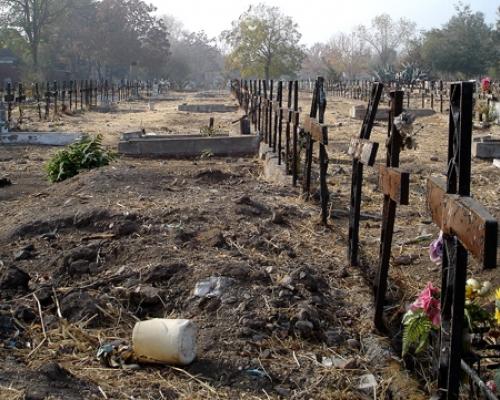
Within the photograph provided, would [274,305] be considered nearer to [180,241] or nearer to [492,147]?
[180,241]

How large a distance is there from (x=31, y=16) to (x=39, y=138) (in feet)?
Result: 167

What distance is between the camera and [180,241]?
571 cm

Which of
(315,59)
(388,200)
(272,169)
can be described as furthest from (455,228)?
Result: (315,59)

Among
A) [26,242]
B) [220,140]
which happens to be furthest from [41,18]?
[26,242]

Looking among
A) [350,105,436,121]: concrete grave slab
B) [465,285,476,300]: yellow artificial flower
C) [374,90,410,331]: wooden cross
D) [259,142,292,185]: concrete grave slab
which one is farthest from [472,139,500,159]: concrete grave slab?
[465,285,476,300]: yellow artificial flower

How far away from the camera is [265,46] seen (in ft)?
246

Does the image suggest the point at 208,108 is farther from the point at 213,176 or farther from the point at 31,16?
the point at 31,16

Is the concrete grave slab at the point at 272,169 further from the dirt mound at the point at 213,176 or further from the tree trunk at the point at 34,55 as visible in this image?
Result: the tree trunk at the point at 34,55

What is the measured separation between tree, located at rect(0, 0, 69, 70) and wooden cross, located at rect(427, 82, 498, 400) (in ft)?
209

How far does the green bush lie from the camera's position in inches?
406

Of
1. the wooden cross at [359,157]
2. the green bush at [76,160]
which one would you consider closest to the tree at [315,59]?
the green bush at [76,160]

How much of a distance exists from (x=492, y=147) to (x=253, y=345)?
33.4ft

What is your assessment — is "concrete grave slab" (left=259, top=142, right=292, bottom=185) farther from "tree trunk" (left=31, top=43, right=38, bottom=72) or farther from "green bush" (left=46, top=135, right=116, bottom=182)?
"tree trunk" (left=31, top=43, right=38, bottom=72)

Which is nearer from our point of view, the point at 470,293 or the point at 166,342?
the point at 470,293
